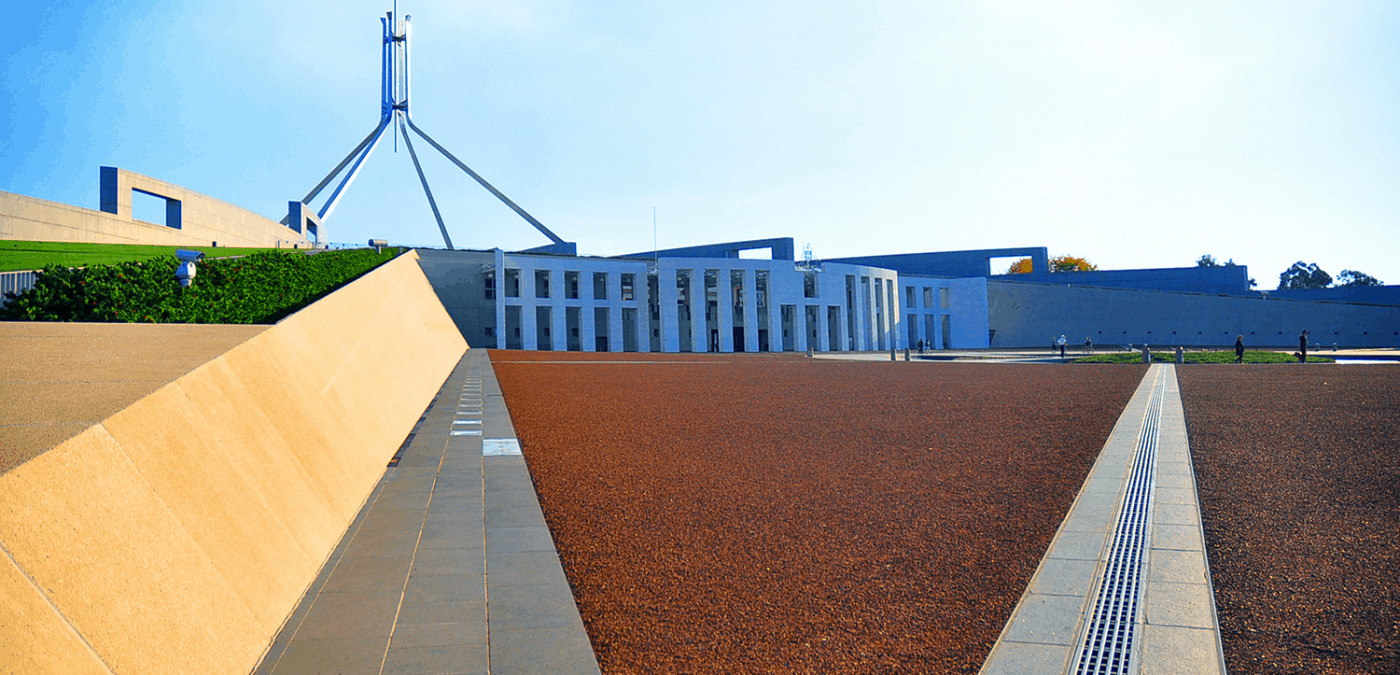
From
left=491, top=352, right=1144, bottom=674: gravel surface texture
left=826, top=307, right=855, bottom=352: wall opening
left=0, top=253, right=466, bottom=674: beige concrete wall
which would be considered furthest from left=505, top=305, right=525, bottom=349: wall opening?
left=0, top=253, right=466, bottom=674: beige concrete wall

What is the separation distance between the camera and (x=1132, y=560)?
457 centimetres

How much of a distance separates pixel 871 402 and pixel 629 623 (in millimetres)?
10839

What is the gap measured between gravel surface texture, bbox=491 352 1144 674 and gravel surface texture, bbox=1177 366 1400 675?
1.02m

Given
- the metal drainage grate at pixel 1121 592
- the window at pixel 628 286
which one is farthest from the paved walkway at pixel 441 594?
the window at pixel 628 286

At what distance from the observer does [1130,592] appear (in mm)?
4039

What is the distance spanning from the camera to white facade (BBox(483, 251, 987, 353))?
1759 inches

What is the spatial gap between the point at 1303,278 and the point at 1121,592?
460 ft

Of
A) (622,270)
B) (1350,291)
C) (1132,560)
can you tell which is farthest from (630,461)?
(1350,291)

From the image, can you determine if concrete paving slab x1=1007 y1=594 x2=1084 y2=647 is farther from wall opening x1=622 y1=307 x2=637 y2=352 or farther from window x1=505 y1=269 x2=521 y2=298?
wall opening x1=622 y1=307 x2=637 y2=352

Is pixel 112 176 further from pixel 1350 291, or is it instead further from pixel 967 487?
pixel 1350 291

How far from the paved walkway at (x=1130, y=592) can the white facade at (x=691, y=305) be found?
39.4 m

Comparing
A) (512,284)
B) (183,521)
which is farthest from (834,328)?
(183,521)

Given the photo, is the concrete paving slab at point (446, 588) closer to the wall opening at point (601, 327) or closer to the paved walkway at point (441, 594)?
the paved walkway at point (441, 594)

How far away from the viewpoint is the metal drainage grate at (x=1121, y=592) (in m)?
3.28
